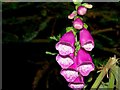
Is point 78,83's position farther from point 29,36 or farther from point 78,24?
point 29,36

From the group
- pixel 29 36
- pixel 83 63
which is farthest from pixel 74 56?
pixel 29 36

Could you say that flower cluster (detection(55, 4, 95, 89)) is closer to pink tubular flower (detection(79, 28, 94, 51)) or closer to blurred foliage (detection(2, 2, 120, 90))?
pink tubular flower (detection(79, 28, 94, 51))

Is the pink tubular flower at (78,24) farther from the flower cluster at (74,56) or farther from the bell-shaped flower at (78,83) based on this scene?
the bell-shaped flower at (78,83)

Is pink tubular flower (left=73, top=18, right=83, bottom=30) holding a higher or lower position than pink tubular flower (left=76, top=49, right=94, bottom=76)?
higher

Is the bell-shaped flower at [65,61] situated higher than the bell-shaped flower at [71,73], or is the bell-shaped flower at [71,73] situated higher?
the bell-shaped flower at [65,61]

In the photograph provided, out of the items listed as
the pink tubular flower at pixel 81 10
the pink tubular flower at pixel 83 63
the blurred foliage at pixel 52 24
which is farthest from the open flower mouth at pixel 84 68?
the blurred foliage at pixel 52 24

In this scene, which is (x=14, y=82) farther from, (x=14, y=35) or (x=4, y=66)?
(x=14, y=35)

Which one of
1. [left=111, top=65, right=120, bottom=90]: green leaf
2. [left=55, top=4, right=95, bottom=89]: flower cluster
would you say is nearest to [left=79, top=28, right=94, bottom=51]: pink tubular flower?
[left=55, top=4, right=95, bottom=89]: flower cluster

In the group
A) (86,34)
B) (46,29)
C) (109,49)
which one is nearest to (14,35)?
(46,29)
